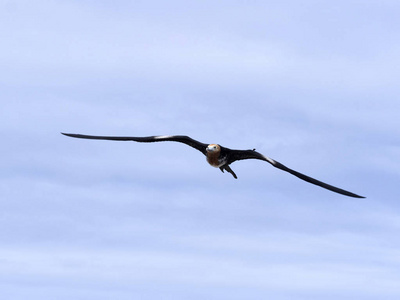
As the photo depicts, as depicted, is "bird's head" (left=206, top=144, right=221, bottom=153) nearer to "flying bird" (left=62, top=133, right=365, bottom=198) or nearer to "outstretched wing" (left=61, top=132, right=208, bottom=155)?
"flying bird" (left=62, top=133, right=365, bottom=198)

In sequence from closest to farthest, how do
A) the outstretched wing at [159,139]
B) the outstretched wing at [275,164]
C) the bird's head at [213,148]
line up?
the outstretched wing at [275,164] < the bird's head at [213,148] < the outstretched wing at [159,139]

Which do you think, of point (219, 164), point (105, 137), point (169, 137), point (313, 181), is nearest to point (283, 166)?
point (313, 181)

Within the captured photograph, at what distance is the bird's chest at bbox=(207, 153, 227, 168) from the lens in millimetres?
42438

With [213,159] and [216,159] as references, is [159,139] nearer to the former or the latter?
[213,159]

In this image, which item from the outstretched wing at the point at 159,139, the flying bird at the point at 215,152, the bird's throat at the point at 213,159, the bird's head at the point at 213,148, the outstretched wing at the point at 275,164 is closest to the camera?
the outstretched wing at the point at 275,164

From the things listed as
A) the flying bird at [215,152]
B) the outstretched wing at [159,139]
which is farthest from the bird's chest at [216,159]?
the outstretched wing at [159,139]

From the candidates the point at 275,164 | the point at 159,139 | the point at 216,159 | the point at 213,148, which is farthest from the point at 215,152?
the point at 275,164

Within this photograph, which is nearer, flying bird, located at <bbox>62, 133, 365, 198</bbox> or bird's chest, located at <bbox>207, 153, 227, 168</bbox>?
flying bird, located at <bbox>62, 133, 365, 198</bbox>

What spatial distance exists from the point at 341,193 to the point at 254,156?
6171mm

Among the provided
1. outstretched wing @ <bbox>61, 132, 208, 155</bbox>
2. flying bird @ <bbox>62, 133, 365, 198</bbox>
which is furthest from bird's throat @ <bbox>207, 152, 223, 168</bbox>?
outstretched wing @ <bbox>61, 132, 208, 155</bbox>

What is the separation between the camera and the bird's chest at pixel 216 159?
139 ft

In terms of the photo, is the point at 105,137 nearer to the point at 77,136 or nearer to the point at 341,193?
the point at 77,136

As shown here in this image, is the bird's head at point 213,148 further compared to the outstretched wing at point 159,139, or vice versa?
the outstretched wing at point 159,139

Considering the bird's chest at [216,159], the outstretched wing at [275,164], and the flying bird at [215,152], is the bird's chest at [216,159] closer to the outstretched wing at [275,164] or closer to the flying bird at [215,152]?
the flying bird at [215,152]
